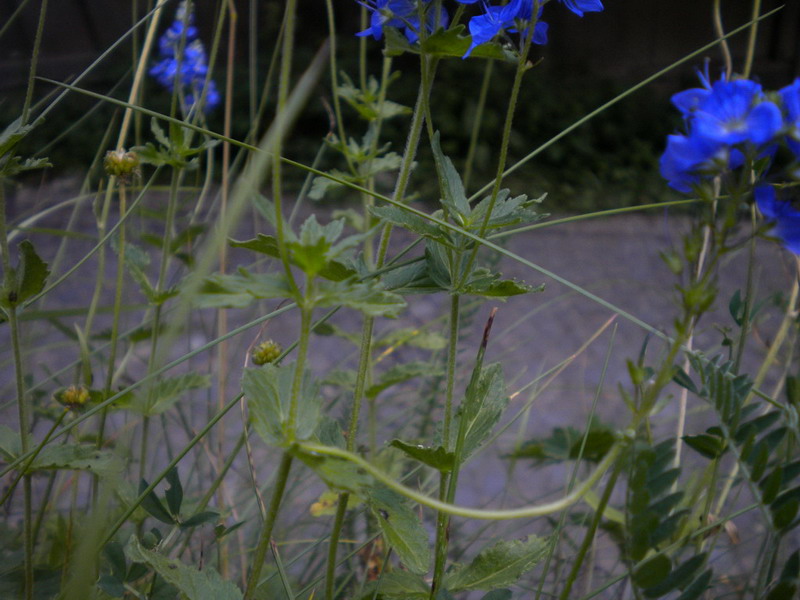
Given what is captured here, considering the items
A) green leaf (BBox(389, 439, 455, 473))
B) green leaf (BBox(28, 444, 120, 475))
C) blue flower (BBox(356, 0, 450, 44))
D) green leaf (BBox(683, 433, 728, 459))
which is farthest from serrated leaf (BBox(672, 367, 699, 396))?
green leaf (BBox(28, 444, 120, 475))

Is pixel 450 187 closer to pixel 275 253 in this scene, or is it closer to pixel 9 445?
pixel 275 253

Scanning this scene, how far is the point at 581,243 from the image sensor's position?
7.84 feet

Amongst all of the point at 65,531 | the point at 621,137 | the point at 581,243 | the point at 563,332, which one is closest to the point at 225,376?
the point at 65,531

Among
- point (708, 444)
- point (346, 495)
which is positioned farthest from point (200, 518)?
point (708, 444)

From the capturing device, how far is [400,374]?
0.79m

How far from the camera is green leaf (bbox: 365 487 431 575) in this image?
1.56 feet

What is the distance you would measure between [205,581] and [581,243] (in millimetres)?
2053

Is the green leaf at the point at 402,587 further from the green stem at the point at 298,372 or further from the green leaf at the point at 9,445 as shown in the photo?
the green leaf at the point at 9,445

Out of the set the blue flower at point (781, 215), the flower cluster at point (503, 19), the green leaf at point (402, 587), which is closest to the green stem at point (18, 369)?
the green leaf at point (402, 587)

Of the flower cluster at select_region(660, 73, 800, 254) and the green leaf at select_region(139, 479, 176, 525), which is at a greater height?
the flower cluster at select_region(660, 73, 800, 254)

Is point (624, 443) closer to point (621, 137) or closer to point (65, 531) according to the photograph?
point (65, 531)

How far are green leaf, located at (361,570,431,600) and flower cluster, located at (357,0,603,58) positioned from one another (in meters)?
0.34

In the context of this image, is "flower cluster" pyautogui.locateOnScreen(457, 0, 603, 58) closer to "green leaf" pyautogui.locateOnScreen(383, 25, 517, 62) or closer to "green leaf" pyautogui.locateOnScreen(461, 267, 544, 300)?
"green leaf" pyautogui.locateOnScreen(383, 25, 517, 62)

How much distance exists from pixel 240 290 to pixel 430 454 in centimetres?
16
